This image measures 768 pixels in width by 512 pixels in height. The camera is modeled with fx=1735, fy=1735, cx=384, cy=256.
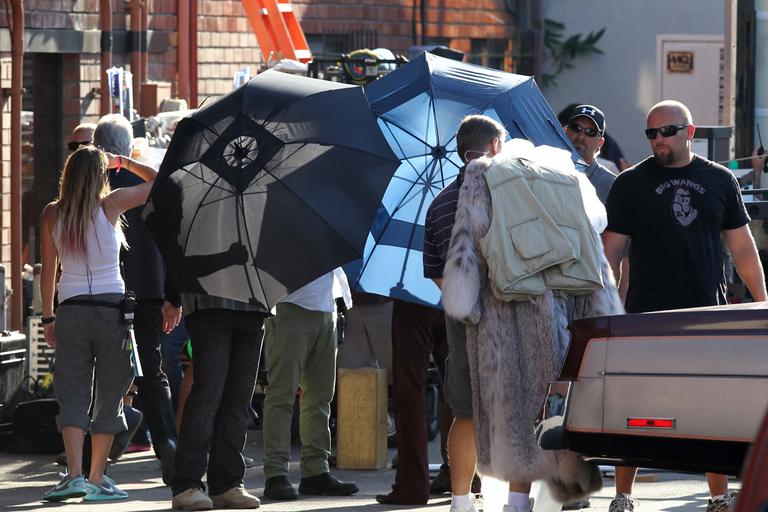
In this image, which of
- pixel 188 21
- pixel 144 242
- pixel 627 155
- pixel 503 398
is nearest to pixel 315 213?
pixel 503 398

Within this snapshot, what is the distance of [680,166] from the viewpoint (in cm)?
805

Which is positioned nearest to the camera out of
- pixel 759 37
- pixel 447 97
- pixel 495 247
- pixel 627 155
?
pixel 495 247

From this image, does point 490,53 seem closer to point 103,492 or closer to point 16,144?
point 16,144

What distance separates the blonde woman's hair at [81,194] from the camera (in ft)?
28.0

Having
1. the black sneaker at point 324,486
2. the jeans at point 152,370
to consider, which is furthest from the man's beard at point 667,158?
the jeans at point 152,370

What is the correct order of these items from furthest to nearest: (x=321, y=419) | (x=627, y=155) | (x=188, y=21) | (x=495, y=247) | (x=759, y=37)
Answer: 1. (x=627, y=155)
2. (x=188, y=21)
3. (x=759, y=37)
4. (x=321, y=419)
5. (x=495, y=247)

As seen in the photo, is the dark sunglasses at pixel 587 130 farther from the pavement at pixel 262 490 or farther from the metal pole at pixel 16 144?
the metal pole at pixel 16 144

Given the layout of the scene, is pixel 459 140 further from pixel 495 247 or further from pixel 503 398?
pixel 503 398

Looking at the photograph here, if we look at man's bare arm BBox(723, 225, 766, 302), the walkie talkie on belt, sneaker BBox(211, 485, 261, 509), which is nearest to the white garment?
the walkie talkie on belt

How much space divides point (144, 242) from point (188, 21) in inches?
232

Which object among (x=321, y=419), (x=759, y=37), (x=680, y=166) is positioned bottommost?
(x=321, y=419)

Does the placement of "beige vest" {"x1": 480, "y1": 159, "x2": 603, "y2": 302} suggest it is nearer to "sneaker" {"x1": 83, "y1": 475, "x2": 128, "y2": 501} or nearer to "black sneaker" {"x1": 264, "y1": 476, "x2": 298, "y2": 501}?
"black sneaker" {"x1": 264, "y1": 476, "x2": 298, "y2": 501}

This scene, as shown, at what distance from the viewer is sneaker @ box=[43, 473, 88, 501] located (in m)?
8.60

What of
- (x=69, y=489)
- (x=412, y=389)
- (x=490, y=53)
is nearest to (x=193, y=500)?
(x=69, y=489)
